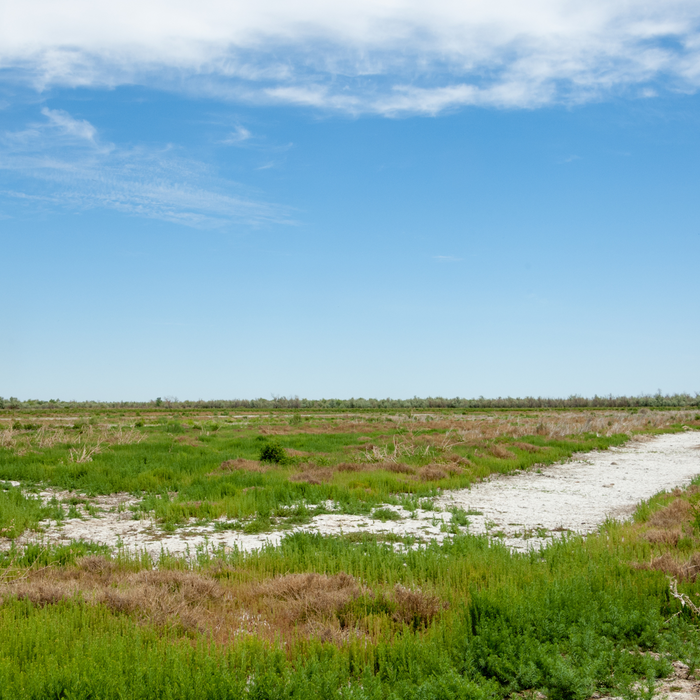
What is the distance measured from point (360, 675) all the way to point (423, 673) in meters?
0.56

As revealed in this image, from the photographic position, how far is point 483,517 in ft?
42.8

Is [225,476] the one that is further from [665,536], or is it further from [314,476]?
[665,536]

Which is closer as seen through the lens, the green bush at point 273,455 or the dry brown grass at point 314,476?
the dry brown grass at point 314,476

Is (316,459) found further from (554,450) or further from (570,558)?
(570,558)

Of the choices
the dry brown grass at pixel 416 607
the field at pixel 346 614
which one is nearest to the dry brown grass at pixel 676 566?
the field at pixel 346 614

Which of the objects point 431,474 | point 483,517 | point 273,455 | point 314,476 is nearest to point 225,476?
point 314,476

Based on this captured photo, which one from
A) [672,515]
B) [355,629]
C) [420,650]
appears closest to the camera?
[420,650]

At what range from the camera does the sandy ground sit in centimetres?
1088

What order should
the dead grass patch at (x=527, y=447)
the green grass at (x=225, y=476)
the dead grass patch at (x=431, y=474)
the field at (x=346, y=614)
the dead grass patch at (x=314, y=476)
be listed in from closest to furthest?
the field at (x=346, y=614) → the green grass at (x=225, y=476) → the dead grass patch at (x=314, y=476) → the dead grass patch at (x=431, y=474) → the dead grass patch at (x=527, y=447)

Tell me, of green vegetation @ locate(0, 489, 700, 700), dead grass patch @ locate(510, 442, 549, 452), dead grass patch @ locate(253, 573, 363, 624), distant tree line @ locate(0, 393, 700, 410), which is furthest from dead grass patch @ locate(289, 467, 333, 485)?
distant tree line @ locate(0, 393, 700, 410)

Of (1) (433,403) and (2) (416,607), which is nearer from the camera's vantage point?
(2) (416,607)

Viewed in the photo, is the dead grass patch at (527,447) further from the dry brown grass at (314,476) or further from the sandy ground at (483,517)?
the dry brown grass at (314,476)

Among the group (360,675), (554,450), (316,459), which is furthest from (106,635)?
(554,450)

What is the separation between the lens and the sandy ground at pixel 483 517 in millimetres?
10883
